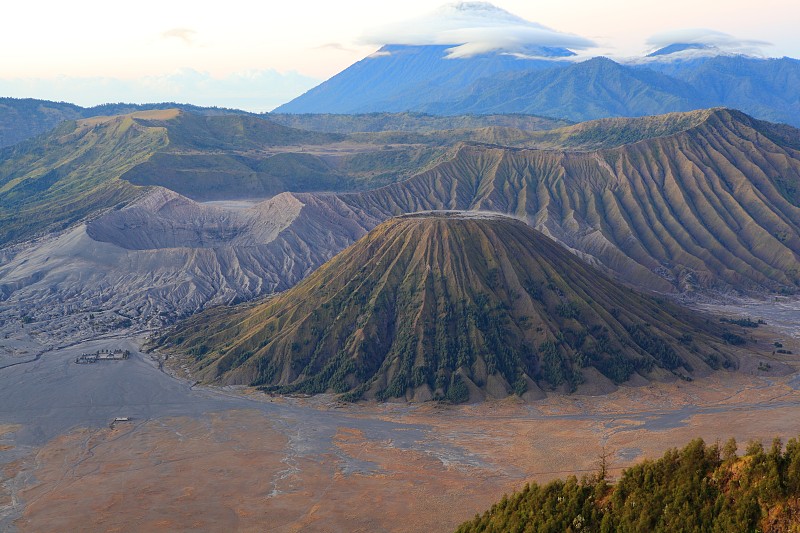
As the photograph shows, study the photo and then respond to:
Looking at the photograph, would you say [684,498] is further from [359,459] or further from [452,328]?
[452,328]

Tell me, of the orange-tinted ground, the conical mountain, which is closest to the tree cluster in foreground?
the orange-tinted ground

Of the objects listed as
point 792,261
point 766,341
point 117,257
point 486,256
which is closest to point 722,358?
point 766,341

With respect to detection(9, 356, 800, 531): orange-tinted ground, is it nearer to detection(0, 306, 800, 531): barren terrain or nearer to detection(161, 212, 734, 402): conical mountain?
detection(0, 306, 800, 531): barren terrain

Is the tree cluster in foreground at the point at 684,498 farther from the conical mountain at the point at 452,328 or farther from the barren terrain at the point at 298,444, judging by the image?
the conical mountain at the point at 452,328

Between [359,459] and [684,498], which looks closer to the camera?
[684,498]

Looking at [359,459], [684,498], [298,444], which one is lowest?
[298,444]

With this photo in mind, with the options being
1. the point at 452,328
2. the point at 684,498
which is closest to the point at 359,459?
the point at 452,328

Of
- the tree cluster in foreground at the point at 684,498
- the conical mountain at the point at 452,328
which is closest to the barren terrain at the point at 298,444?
the conical mountain at the point at 452,328
